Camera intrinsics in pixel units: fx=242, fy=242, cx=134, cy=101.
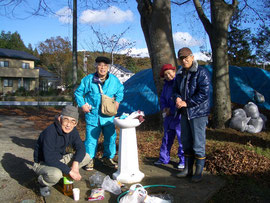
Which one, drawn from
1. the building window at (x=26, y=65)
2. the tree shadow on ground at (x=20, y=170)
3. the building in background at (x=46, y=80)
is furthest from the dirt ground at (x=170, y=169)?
the building in background at (x=46, y=80)

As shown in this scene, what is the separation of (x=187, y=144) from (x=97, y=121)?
1441 mm

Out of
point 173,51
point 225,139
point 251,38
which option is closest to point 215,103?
point 225,139

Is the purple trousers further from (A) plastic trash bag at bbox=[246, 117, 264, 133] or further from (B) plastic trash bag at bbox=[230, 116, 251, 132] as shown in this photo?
(A) plastic trash bag at bbox=[246, 117, 264, 133]

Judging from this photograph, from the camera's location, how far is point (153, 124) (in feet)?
27.0

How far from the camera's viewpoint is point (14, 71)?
119 ft

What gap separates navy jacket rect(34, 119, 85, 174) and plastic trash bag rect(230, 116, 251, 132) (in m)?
5.08

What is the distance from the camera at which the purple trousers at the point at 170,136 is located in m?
3.93

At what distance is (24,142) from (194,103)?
16.1 feet

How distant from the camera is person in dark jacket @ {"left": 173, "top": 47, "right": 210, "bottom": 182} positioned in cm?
327

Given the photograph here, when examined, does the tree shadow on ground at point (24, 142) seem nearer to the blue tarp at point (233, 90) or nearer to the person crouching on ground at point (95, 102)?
the person crouching on ground at point (95, 102)

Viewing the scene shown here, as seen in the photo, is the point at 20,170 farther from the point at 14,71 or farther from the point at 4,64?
the point at 4,64

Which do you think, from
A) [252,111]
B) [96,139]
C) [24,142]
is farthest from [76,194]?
[252,111]

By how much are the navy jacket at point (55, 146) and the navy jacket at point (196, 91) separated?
1584mm

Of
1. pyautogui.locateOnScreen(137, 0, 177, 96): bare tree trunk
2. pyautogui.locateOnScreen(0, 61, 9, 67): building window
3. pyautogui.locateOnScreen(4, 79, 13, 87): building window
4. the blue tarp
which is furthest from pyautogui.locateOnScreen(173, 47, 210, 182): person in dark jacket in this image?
pyautogui.locateOnScreen(4, 79, 13, 87): building window
